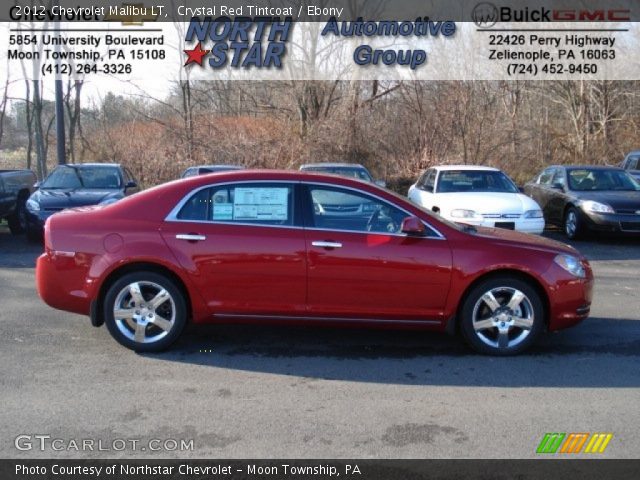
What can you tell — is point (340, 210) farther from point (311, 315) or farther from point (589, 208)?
point (589, 208)

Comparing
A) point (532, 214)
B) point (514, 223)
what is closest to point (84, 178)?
point (514, 223)

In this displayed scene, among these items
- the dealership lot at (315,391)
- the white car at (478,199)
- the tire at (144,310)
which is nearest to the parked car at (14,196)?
the dealership lot at (315,391)

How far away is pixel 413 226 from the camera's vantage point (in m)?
5.14

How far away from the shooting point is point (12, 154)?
30.8 m

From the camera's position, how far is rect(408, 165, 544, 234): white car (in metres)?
10.3

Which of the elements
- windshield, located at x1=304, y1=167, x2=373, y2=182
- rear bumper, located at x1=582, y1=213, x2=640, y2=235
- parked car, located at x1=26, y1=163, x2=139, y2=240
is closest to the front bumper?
rear bumper, located at x1=582, y1=213, x2=640, y2=235

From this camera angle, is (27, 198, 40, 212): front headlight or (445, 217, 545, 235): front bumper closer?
(445, 217, 545, 235): front bumper

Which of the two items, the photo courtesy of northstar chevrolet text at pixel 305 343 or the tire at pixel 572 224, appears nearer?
the photo courtesy of northstar chevrolet text at pixel 305 343

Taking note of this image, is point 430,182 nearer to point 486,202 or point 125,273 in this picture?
point 486,202

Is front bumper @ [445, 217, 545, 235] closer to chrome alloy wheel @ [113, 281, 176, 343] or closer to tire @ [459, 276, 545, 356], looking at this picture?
tire @ [459, 276, 545, 356]

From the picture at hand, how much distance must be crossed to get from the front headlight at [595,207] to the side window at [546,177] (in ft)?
6.71

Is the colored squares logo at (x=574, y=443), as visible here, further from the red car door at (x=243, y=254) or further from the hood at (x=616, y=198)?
the hood at (x=616, y=198)

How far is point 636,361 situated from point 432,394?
2.05 m

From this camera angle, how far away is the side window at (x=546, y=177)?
13.9 m
